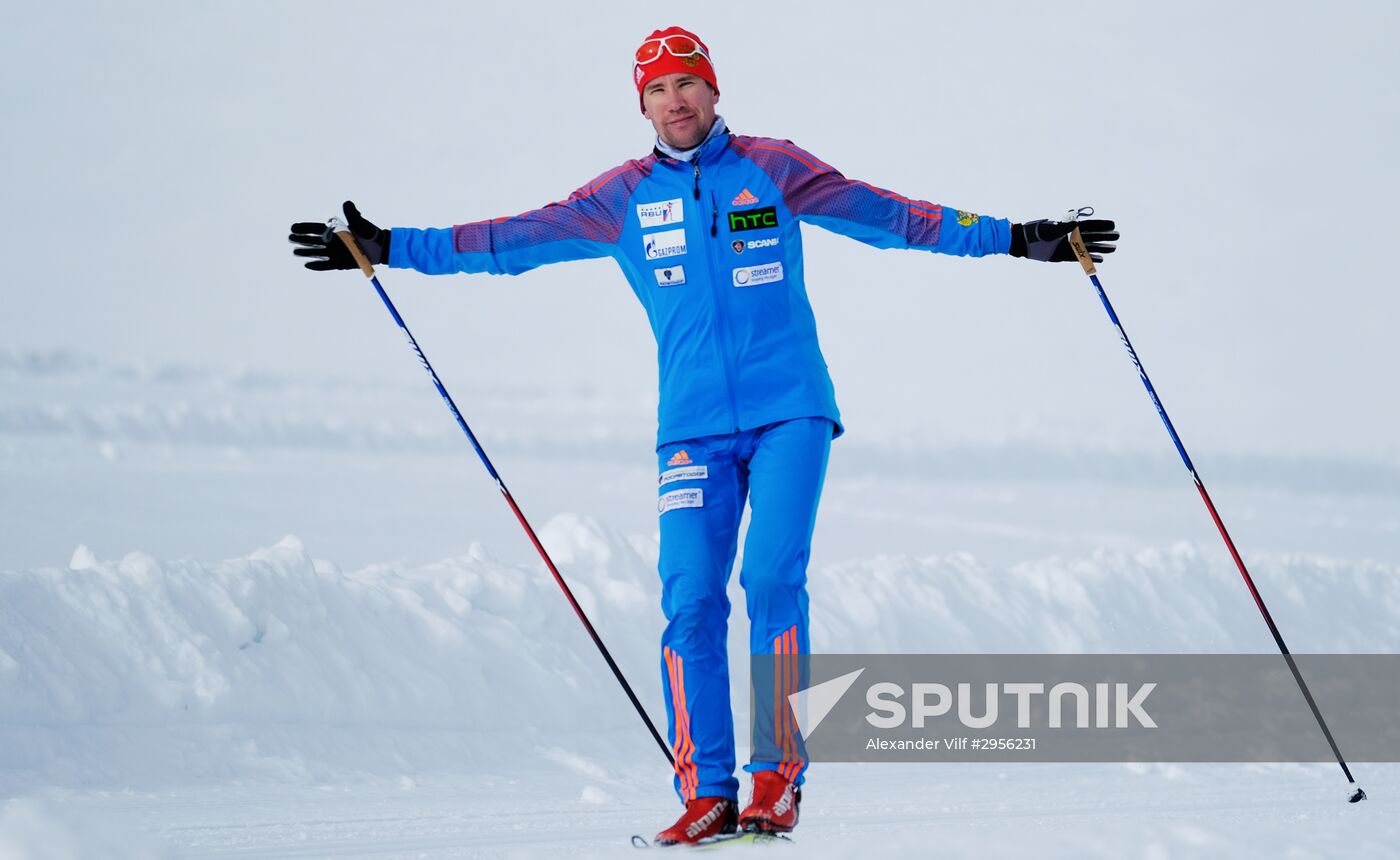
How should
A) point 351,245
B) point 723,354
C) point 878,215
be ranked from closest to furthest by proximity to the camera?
point 723,354
point 878,215
point 351,245

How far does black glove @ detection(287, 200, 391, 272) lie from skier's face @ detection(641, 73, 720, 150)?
1.07 m

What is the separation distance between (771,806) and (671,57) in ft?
7.40

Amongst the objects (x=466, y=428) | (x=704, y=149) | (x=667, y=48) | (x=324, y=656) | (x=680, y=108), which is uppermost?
(x=667, y=48)

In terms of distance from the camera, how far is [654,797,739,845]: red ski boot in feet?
12.6

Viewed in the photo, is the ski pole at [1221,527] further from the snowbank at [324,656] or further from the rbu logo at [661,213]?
the snowbank at [324,656]

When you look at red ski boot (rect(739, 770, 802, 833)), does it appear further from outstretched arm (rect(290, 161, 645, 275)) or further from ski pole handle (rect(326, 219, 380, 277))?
ski pole handle (rect(326, 219, 380, 277))

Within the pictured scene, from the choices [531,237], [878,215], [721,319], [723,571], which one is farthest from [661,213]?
[723,571]

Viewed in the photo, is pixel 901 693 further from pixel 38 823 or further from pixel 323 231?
Result: pixel 38 823

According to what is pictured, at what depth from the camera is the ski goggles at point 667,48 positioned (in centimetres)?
441

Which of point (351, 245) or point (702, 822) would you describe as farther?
point (351, 245)

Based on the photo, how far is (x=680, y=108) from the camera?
14.3 feet

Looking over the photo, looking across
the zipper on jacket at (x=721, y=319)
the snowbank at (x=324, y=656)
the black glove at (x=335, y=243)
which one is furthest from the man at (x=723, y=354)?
the snowbank at (x=324, y=656)

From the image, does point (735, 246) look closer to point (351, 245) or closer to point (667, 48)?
point (667, 48)

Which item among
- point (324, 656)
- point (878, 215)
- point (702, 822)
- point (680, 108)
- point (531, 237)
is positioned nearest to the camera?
point (702, 822)
